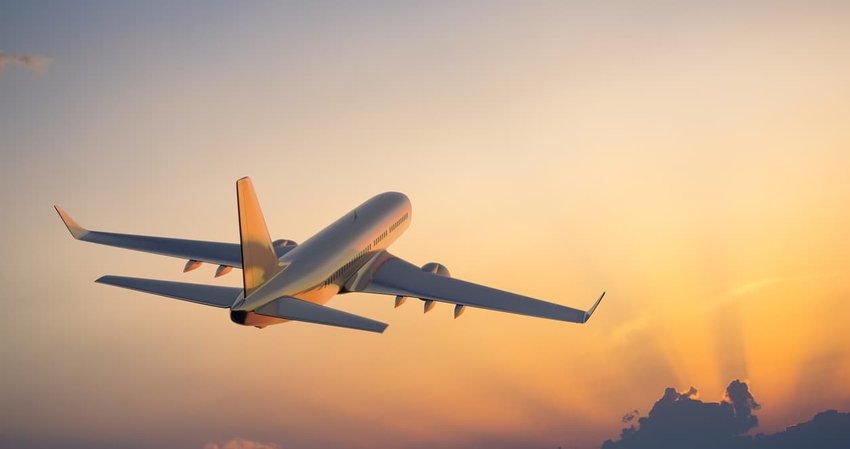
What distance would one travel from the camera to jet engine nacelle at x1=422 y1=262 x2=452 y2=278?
6800 cm

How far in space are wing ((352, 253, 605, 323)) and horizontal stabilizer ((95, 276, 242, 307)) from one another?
13.5 m

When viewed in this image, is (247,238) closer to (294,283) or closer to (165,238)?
(294,283)

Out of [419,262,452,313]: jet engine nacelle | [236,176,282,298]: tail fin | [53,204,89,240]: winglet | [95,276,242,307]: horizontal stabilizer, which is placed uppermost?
[419,262,452,313]: jet engine nacelle

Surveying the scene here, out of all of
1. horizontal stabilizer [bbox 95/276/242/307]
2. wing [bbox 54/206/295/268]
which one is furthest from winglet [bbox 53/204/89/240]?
horizontal stabilizer [bbox 95/276/242/307]

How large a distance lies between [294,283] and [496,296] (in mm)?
12814

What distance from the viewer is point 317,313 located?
170ft

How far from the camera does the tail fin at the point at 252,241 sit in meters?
49.6

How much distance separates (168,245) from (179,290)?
16.5 meters

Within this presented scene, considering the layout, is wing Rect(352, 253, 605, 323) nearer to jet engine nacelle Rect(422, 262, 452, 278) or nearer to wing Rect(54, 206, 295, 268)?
jet engine nacelle Rect(422, 262, 452, 278)

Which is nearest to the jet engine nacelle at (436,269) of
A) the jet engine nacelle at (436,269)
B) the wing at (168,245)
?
the jet engine nacelle at (436,269)

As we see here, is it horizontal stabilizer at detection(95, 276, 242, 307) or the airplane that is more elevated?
the airplane

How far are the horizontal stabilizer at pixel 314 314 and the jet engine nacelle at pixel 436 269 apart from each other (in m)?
14.9

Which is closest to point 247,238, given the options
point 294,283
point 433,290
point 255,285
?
point 255,285

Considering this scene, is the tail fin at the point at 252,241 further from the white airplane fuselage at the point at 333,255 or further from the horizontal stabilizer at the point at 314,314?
the horizontal stabilizer at the point at 314,314
